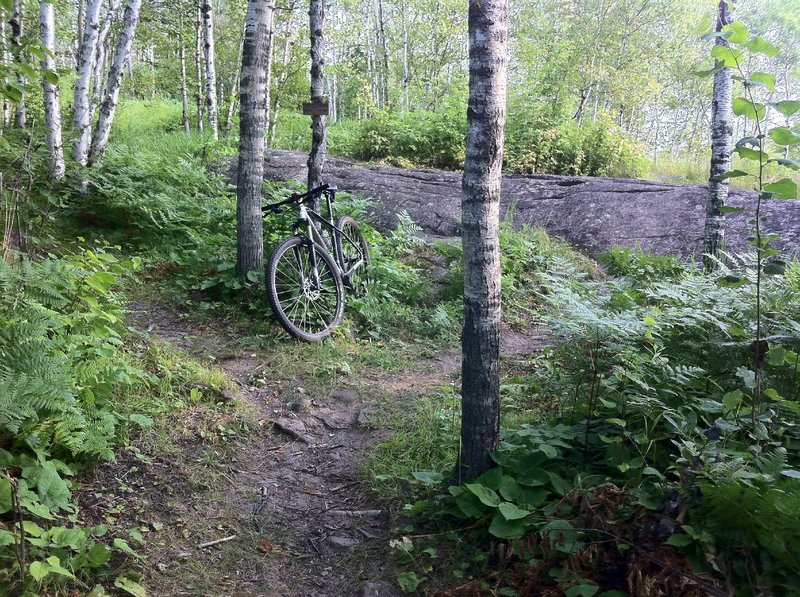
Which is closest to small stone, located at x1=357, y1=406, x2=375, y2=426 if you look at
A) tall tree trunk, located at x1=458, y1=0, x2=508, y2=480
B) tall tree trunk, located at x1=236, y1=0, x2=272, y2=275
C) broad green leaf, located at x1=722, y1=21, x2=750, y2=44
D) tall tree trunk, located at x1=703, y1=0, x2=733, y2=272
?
tall tree trunk, located at x1=458, y1=0, x2=508, y2=480

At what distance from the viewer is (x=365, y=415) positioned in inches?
176

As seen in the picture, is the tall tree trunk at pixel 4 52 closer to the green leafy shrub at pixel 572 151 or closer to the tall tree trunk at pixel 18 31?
the tall tree trunk at pixel 18 31

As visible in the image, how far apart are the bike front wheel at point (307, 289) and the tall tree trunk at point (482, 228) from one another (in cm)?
288

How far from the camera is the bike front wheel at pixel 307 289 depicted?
18.6ft

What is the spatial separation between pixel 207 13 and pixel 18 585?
13.0 m

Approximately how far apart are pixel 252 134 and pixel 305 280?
5.63ft

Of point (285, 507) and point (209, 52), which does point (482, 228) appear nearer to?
point (285, 507)

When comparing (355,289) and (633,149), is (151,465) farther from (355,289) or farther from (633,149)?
(633,149)

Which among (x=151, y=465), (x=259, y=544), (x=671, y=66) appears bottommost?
(x=259, y=544)

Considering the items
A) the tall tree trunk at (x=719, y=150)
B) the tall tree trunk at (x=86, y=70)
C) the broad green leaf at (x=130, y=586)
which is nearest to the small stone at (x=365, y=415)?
the broad green leaf at (x=130, y=586)

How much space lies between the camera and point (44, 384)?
252 centimetres

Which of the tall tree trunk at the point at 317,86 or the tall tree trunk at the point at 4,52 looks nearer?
the tall tree trunk at the point at 4,52

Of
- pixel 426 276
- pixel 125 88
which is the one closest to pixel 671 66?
pixel 426 276

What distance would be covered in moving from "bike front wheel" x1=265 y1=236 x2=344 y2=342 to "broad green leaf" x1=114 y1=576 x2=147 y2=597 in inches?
125
